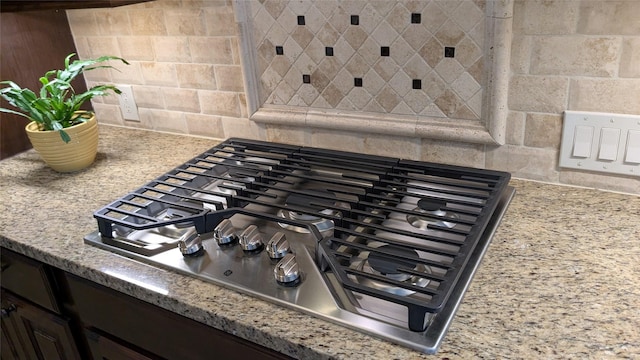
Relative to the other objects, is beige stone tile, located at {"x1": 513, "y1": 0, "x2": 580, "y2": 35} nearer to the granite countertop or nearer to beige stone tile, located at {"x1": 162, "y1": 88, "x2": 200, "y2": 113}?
the granite countertop

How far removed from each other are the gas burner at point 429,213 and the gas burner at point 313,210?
0.15 meters

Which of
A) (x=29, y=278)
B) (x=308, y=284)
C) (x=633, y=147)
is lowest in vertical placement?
(x=29, y=278)

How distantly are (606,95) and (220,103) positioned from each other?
0.99 meters

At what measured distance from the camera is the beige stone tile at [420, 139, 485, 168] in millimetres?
1157

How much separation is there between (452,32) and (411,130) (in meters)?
0.24

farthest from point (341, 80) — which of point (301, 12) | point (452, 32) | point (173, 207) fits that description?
point (173, 207)

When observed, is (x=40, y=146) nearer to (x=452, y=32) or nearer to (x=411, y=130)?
(x=411, y=130)

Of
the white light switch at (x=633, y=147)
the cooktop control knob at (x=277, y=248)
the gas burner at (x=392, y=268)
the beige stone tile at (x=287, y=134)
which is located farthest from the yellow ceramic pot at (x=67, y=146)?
the white light switch at (x=633, y=147)

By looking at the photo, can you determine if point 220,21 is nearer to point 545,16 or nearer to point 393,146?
point 393,146

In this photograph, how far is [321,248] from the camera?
866 millimetres

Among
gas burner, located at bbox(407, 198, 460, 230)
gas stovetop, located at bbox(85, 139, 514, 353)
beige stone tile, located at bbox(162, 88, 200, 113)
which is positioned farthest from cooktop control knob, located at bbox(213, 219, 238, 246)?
beige stone tile, located at bbox(162, 88, 200, 113)

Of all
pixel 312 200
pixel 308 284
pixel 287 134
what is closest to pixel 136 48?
pixel 287 134

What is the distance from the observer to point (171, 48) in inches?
58.6

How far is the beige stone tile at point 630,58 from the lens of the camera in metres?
0.93
